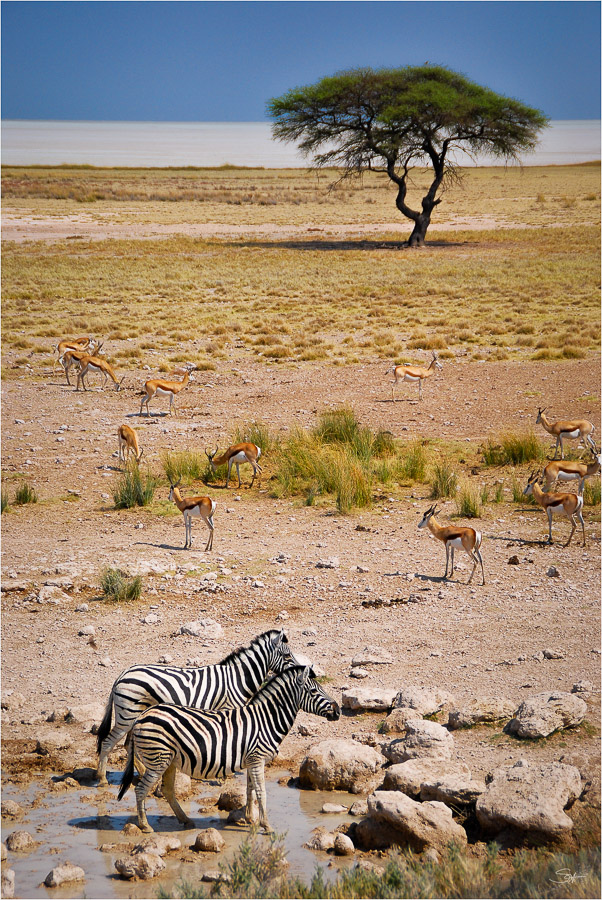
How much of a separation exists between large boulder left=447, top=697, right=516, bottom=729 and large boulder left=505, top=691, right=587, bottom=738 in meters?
0.11

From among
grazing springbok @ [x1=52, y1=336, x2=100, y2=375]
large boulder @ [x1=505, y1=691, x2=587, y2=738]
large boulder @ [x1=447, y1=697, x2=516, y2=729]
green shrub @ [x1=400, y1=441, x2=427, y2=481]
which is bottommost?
large boulder @ [x1=447, y1=697, x2=516, y2=729]

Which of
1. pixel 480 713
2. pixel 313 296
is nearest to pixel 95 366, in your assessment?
pixel 480 713

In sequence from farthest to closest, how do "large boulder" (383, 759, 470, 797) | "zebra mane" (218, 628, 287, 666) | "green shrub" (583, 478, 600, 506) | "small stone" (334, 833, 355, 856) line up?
"green shrub" (583, 478, 600, 506) < "zebra mane" (218, 628, 287, 666) < "large boulder" (383, 759, 470, 797) < "small stone" (334, 833, 355, 856)

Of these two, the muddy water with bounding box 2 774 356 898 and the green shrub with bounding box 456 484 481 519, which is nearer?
the muddy water with bounding box 2 774 356 898

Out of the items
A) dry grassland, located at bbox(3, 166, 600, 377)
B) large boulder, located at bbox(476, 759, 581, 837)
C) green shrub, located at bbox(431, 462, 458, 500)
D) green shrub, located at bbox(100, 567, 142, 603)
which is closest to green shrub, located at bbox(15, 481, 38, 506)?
green shrub, located at bbox(100, 567, 142, 603)

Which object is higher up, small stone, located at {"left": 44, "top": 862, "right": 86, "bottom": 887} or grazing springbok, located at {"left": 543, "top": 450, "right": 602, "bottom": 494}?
grazing springbok, located at {"left": 543, "top": 450, "right": 602, "bottom": 494}

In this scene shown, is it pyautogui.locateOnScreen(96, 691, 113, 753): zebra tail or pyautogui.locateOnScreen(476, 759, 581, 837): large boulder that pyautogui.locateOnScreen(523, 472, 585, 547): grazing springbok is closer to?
pyautogui.locateOnScreen(476, 759, 581, 837): large boulder

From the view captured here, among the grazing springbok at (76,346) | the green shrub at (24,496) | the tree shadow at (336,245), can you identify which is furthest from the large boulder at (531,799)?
the tree shadow at (336,245)

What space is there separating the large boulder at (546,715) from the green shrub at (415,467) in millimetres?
5821

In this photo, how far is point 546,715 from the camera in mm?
5773

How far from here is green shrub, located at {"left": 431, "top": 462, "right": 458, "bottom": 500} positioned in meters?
10.9

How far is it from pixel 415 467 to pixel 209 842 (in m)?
7.51

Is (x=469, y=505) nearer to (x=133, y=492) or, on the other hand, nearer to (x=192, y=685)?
(x=133, y=492)

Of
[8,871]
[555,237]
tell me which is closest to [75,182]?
[555,237]
